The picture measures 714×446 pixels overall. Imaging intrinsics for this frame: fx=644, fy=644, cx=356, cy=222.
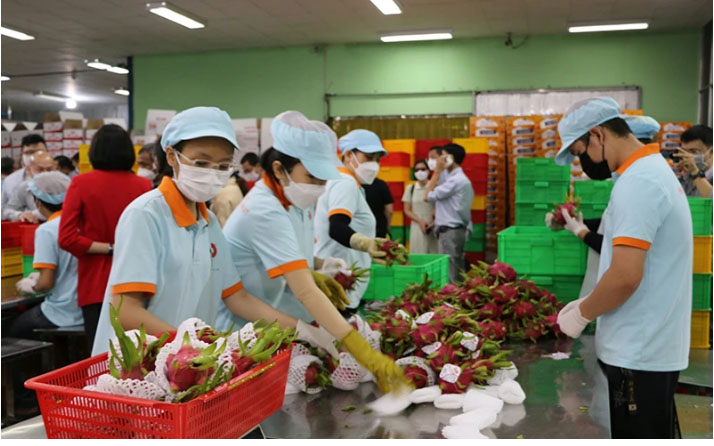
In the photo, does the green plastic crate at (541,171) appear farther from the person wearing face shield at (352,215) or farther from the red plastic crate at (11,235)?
the red plastic crate at (11,235)

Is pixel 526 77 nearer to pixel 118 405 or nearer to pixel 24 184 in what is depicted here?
pixel 24 184

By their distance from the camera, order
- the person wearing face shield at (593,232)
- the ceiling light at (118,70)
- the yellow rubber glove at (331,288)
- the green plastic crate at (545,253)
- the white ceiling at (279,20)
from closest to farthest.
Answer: the yellow rubber glove at (331,288)
the person wearing face shield at (593,232)
the green plastic crate at (545,253)
the white ceiling at (279,20)
the ceiling light at (118,70)

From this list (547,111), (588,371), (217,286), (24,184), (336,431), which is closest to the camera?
(336,431)

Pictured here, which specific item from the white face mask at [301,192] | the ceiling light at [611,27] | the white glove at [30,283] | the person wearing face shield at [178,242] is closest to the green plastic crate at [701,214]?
the white face mask at [301,192]

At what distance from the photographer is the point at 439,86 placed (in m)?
10.5

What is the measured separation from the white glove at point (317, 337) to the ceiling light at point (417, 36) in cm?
841

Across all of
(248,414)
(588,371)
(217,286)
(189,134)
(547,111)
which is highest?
(547,111)

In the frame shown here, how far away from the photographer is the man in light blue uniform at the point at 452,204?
267 inches

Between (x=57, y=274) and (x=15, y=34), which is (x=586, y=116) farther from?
(x=15, y=34)

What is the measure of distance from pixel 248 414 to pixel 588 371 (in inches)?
55.3

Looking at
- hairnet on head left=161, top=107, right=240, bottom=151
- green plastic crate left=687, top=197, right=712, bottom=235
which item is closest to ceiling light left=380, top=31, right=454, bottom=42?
green plastic crate left=687, top=197, right=712, bottom=235

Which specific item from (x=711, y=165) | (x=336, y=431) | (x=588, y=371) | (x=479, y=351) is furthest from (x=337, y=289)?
(x=711, y=165)

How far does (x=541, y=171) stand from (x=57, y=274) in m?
3.38

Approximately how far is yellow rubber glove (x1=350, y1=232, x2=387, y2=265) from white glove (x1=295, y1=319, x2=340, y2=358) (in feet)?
3.76
